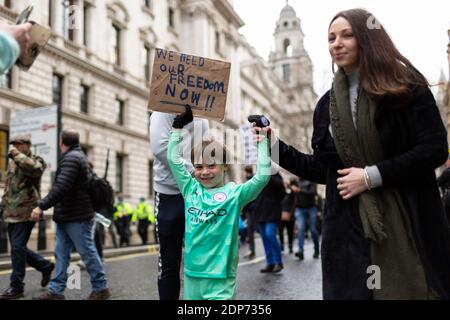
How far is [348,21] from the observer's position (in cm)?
219

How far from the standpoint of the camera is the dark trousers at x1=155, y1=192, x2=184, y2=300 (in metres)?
3.51

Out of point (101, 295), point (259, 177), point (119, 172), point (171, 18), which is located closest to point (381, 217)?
point (259, 177)

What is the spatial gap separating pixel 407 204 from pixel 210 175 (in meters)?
1.44

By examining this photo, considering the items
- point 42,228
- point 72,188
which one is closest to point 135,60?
point 42,228

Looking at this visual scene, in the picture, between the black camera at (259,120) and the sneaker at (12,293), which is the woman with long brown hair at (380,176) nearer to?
the black camera at (259,120)

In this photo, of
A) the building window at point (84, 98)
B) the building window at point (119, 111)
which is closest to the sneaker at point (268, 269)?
the building window at point (84, 98)

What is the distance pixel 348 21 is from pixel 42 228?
12036mm

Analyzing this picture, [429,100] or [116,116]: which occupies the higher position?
[116,116]

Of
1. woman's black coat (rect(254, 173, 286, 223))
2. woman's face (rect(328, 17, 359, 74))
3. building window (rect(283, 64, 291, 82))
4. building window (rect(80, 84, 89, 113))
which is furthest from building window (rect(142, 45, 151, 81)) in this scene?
building window (rect(283, 64, 291, 82))

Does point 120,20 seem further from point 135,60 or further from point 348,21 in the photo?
point 348,21

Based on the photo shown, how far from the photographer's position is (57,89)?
23.6m

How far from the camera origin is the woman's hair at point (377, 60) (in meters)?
2.09

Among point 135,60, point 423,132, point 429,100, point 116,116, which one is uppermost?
point 135,60

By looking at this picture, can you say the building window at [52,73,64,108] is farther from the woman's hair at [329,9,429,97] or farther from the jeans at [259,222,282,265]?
the woman's hair at [329,9,429,97]
